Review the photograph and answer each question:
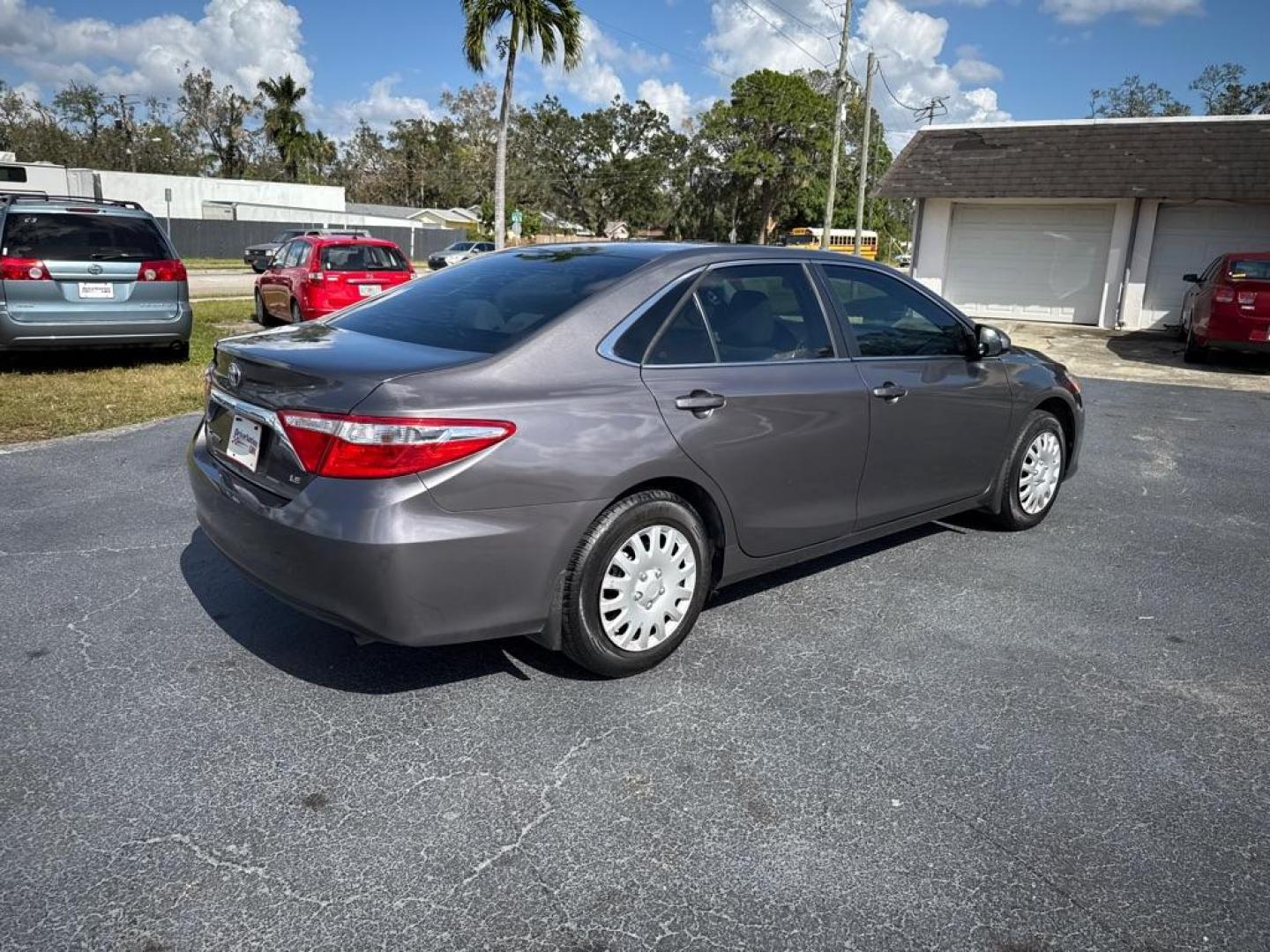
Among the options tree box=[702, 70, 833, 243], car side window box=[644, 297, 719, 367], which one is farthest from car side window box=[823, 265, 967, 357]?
tree box=[702, 70, 833, 243]

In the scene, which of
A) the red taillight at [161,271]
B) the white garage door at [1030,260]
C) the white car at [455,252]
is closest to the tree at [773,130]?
the white car at [455,252]

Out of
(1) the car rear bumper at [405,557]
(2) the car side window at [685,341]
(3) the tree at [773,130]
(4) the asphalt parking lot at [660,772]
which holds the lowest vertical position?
(4) the asphalt parking lot at [660,772]

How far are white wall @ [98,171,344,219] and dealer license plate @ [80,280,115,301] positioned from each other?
133 feet

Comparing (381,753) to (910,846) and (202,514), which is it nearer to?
(202,514)

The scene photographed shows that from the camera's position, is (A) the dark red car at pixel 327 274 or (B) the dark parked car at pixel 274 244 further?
(B) the dark parked car at pixel 274 244

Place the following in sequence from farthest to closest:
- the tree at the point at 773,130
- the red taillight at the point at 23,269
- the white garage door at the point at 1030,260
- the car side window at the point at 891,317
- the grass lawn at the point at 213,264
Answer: the tree at the point at 773,130 < the grass lawn at the point at 213,264 < the white garage door at the point at 1030,260 < the red taillight at the point at 23,269 < the car side window at the point at 891,317

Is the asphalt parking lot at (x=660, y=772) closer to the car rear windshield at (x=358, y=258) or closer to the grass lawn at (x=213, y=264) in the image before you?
the car rear windshield at (x=358, y=258)

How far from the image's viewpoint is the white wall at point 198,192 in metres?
47.8

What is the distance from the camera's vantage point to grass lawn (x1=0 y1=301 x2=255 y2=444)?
746 cm

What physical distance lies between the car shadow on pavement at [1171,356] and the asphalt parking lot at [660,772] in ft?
36.2

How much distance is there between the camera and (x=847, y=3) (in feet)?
94.4

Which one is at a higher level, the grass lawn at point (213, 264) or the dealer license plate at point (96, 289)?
the grass lawn at point (213, 264)

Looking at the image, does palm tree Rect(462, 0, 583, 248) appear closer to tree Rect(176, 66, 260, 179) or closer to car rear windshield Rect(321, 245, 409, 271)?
car rear windshield Rect(321, 245, 409, 271)

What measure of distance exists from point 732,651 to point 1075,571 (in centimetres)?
219
